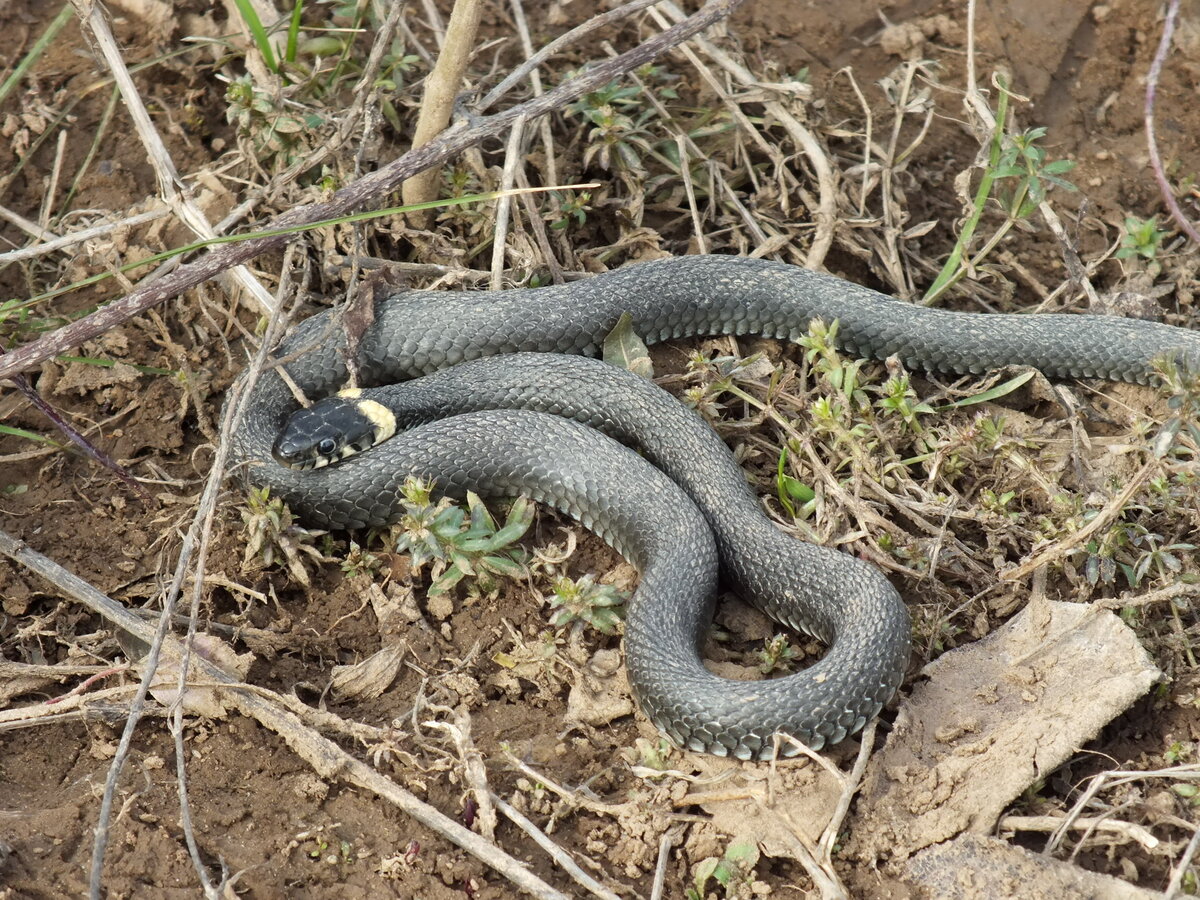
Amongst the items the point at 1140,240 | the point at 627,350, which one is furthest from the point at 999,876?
the point at 1140,240

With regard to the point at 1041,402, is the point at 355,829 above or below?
above

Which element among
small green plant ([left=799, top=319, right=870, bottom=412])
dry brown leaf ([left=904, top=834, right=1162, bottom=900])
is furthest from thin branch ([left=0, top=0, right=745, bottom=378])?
dry brown leaf ([left=904, top=834, right=1162, bottom=900])

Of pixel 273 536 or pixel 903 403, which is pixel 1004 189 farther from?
pixel 273 536

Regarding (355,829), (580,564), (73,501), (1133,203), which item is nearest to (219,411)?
(73,501)

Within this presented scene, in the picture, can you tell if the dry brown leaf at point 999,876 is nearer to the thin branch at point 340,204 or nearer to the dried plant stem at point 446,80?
the thin branch at point 340,204

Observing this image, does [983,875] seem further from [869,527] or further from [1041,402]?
[1041,402]

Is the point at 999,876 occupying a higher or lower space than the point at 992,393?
lower

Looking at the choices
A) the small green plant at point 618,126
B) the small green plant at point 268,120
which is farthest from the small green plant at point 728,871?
the small green plant at point 268,120
